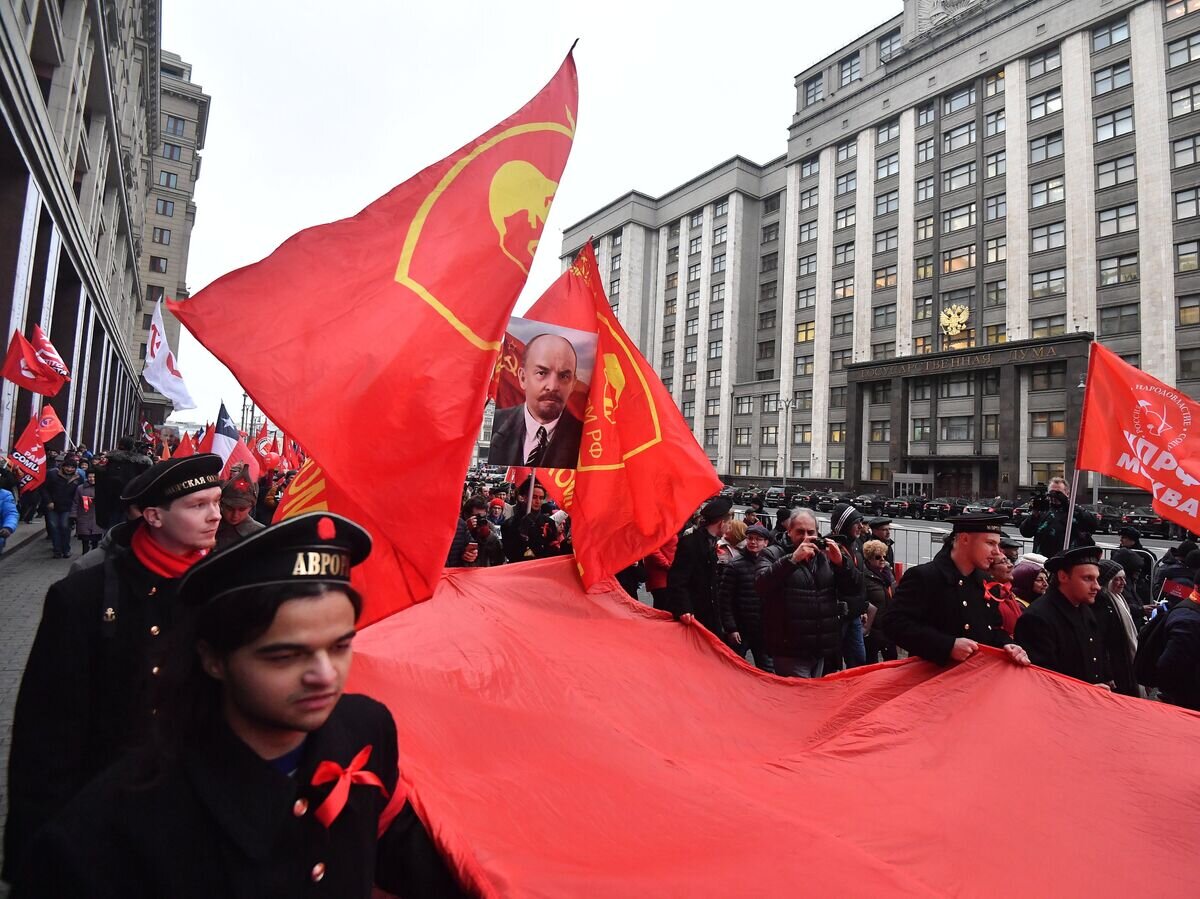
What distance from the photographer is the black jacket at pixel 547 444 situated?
5945 millimetres

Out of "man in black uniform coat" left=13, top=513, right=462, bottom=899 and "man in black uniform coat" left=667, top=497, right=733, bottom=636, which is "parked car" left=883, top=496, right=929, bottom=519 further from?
"man in black uniform coat" left=13, top=513, right=462, bottom=899

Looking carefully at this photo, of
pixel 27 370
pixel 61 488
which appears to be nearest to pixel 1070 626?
pixel 61 488

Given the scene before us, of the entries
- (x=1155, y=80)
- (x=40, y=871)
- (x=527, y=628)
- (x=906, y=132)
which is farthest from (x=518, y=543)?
(x=906, y=132)

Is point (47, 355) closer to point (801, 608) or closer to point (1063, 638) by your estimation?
point (801, 608)

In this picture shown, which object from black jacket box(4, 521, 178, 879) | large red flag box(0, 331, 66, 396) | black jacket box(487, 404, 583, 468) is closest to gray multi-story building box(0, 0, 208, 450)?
large red flag box(0, 331, 66, 396)

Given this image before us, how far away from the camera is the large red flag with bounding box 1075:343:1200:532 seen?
20.5 ft

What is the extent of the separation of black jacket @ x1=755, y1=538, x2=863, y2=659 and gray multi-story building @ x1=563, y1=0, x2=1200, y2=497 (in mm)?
40357

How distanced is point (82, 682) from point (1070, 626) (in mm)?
5018

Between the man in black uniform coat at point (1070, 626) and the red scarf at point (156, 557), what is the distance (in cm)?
458

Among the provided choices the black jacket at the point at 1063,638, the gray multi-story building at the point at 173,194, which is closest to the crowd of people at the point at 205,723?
the black jacket at the point at 1063,638

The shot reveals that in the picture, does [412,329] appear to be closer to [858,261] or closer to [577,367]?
[577,367]

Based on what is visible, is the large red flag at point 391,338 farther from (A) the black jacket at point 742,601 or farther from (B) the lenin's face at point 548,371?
(A) the black jacket at point 742,601

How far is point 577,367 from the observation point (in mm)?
6199

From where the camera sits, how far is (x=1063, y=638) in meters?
4.24
